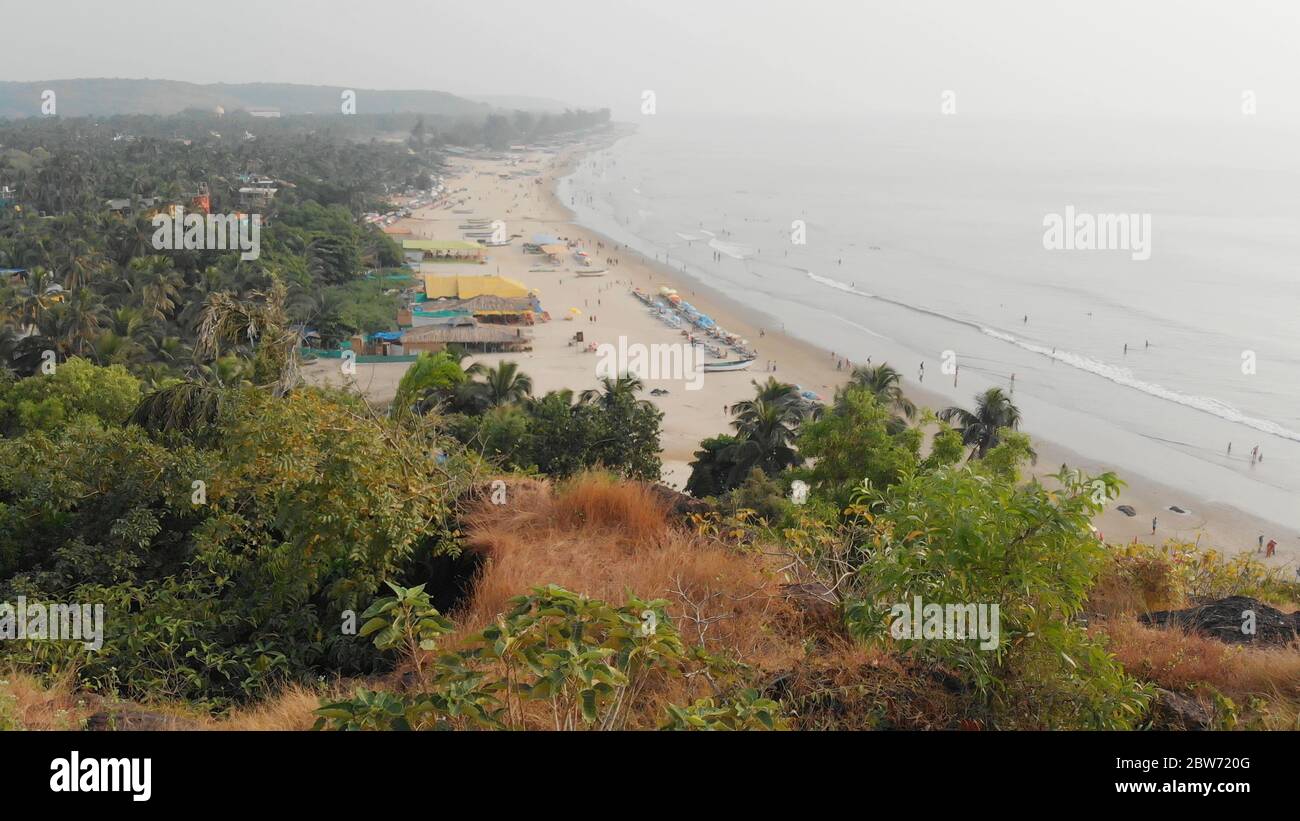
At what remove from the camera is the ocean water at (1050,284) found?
27267mm

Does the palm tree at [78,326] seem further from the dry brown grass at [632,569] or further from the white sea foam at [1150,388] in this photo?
the white sea foam at [1150,388]

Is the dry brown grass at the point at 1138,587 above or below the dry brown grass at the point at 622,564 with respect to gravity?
below

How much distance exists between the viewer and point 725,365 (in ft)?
106

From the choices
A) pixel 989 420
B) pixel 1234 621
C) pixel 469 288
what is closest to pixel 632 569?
pixel 1234 621

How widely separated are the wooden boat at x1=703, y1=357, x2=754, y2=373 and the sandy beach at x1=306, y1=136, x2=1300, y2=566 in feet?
1.52

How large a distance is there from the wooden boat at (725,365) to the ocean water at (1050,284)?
14.8ft

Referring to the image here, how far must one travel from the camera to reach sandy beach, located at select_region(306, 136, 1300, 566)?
2127 centimetres

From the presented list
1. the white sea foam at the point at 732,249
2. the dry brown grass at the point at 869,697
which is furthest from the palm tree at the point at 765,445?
the white sea foam at the point at 732,249

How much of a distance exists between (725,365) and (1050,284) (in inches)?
837

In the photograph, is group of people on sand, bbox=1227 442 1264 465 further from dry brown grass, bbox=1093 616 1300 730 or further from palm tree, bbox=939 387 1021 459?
dry brown grass, bbox=1093 616 1300 730

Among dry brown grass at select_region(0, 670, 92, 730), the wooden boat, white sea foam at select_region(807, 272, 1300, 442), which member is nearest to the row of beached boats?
the wooden boat

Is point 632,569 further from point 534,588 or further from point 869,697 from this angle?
point 534,588
